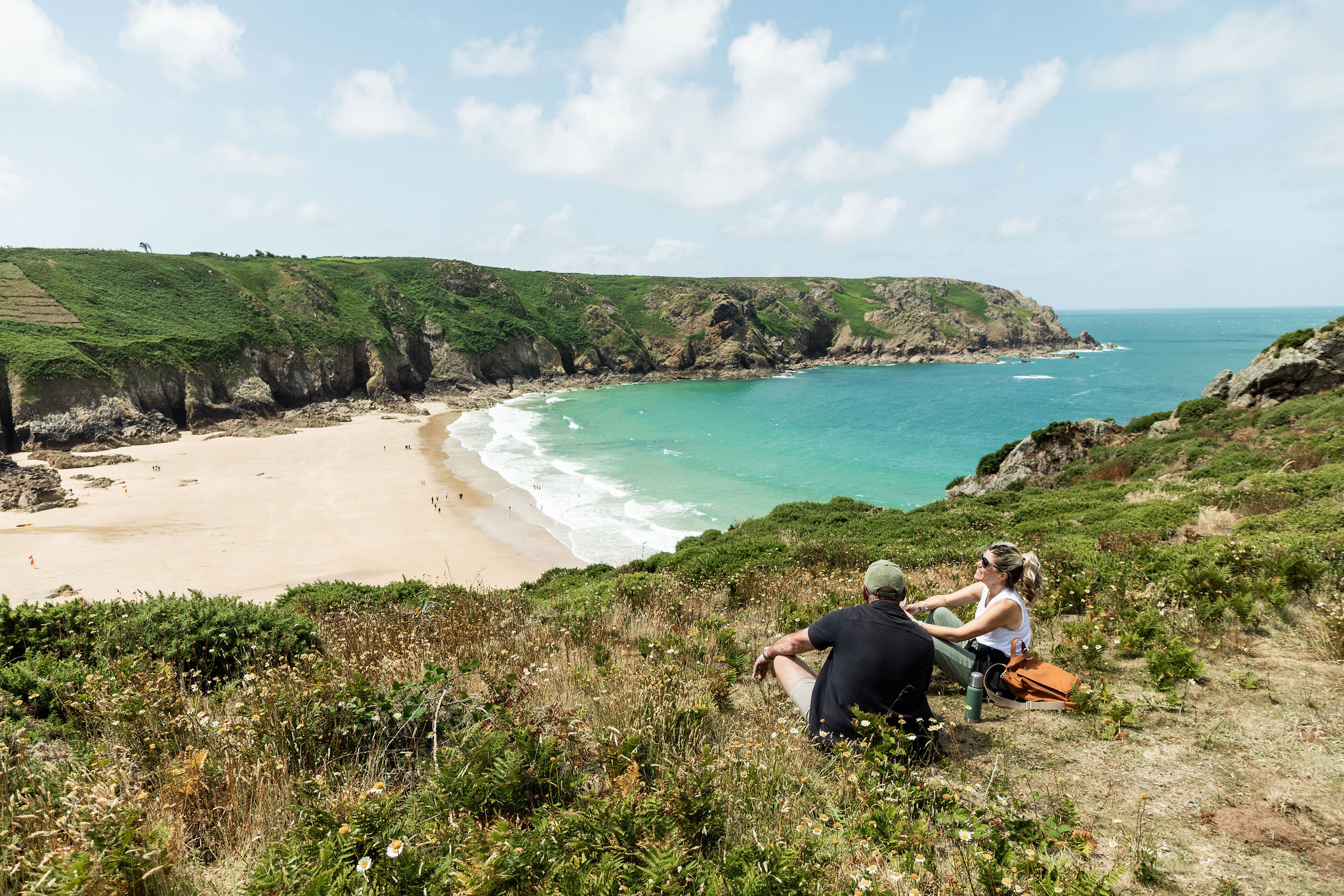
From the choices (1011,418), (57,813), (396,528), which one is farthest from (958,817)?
(1011,418)

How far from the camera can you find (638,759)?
3576 mm

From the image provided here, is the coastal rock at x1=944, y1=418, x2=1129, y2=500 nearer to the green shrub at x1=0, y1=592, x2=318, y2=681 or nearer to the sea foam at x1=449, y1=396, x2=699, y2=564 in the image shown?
the sea foam at x1=449, y1=396, x2=699, y2=564

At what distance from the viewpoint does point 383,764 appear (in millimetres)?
3484

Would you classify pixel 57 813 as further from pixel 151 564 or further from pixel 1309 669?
pixel 151 564

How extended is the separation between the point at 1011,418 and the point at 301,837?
7985 cm

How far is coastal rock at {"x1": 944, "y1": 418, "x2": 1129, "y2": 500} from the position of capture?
2362 centimetres

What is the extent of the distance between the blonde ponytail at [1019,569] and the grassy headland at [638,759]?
84 centimetres

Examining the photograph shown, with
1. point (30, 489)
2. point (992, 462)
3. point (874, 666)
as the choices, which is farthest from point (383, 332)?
point (874, 666)

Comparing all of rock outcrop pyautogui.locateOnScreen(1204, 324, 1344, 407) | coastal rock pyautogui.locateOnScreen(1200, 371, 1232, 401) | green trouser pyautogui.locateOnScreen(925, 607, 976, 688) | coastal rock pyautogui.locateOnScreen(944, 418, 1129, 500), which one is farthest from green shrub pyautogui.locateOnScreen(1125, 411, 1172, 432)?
green trouser pyautogui.locateOnScreen(925, 607, 976, 688)

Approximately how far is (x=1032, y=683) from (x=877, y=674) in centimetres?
182

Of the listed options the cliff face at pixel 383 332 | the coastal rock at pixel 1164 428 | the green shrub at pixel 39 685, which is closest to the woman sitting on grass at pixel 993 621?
the green shrub at pixel 39 685

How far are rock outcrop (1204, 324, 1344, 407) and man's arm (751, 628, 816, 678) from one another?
27096mm

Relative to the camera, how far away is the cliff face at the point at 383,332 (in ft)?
168

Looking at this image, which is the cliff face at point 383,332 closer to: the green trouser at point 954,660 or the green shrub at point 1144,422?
the green trouser at point 954,660
